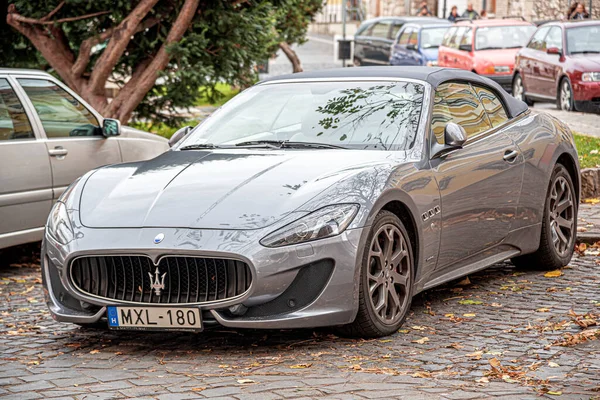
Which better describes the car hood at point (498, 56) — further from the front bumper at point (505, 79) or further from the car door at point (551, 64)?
the car door at point (551, 64)

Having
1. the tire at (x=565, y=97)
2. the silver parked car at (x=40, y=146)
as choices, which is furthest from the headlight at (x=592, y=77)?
the silver parked car at (x=40, y=146)

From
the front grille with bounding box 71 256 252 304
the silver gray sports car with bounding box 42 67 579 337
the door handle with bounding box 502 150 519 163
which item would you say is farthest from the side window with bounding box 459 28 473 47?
the front grille with bounding box 71 256 252 304

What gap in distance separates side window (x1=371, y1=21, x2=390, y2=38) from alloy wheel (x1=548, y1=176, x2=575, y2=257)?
29034 mm

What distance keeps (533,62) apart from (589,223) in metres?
13.2

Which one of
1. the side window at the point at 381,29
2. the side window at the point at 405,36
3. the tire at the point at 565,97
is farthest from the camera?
the side window at the point at 381,29

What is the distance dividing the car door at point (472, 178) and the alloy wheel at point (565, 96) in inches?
520

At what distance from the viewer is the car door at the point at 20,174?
8.76 meters

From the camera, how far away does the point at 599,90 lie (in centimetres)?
2011

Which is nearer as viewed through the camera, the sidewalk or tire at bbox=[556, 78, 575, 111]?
the sidewalk

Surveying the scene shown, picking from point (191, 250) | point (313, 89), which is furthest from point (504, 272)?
point (191, 250)

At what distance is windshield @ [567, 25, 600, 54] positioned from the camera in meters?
21.5

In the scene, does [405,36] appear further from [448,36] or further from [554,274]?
[554,274]

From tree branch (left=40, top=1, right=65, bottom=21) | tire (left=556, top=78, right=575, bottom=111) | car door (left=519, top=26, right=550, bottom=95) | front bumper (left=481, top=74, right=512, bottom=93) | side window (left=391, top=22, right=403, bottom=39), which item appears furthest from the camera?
side window (left=391, top=22, right=403, bottom=39)

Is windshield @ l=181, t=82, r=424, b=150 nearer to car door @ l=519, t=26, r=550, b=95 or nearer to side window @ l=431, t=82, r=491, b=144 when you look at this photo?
side window @ l=431, t=82, r=491, b=144
